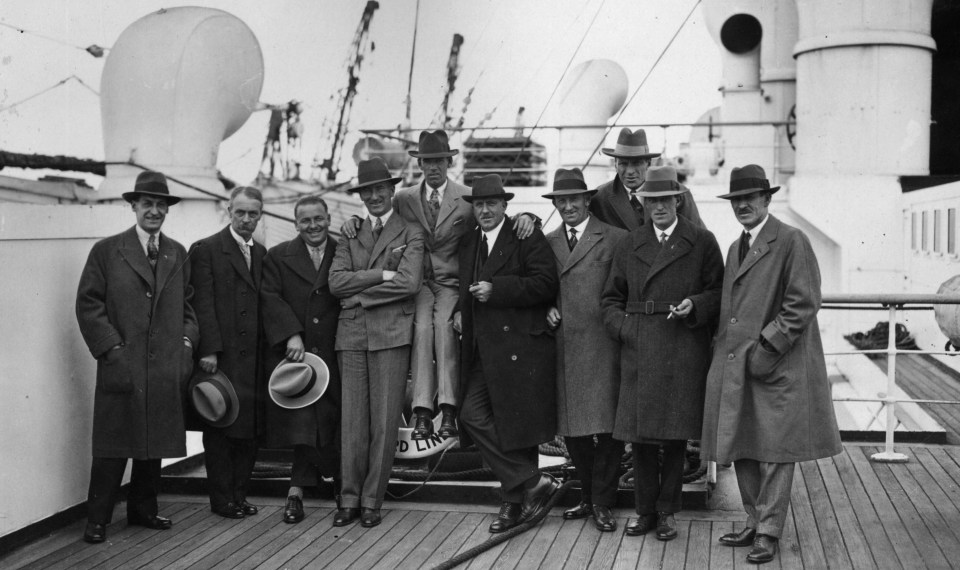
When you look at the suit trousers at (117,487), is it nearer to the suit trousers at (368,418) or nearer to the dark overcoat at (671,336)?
the suit trousers at (368,418)

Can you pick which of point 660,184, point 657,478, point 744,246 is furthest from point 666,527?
point 660,184

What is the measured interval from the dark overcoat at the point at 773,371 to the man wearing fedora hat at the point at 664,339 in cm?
Answer: 20

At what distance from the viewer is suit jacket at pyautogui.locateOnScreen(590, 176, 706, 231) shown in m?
5.05

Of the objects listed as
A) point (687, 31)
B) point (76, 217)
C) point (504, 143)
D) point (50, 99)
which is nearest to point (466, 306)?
point (76, 217)

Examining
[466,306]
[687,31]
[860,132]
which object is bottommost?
[466,306]

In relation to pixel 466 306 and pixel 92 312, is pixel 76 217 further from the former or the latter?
pixel 466 306

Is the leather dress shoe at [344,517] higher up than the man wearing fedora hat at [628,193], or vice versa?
the man wearing fedora hat at [628,193]

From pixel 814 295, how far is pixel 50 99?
697 cm

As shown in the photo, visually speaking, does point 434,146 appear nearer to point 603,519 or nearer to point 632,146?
point 632,146

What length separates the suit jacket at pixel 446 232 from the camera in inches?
201

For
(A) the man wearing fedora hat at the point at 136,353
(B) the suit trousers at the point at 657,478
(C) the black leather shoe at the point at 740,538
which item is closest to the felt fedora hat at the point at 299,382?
(A) the man wearing fedora hat at the point at 136,353

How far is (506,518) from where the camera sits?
475cm

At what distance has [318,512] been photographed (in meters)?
5.16

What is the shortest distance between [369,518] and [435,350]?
88 cm
